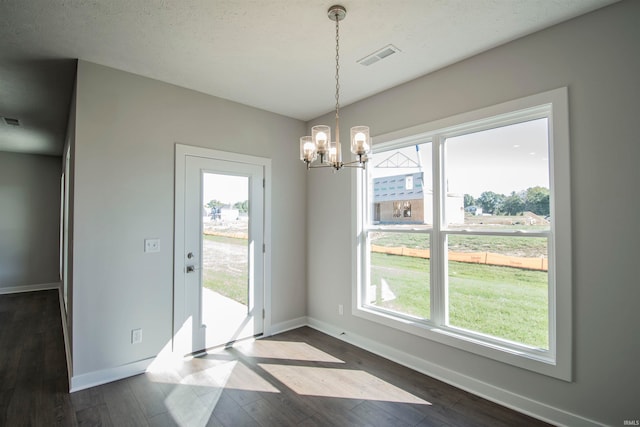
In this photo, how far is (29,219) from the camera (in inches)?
247

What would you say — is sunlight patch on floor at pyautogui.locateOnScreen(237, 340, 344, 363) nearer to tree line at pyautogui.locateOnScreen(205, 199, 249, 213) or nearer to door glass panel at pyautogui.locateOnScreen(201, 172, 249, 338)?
door glass panel at pyautogui.locateOnScreen(201, 172, 249, 338)

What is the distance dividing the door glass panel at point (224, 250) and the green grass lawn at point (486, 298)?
185 centimetres

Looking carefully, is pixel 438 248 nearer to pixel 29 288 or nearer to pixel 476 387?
pixel 476 387

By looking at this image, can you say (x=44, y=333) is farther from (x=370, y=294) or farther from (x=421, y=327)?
(x=421, y=327)

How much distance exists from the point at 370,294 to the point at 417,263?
75cm

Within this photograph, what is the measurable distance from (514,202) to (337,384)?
86.4 inches

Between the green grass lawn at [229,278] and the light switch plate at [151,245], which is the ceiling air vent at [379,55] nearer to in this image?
the green grass lawn at [229,278]

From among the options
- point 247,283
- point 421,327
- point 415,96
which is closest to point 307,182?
point 247,283

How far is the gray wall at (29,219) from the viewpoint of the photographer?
6082 mm

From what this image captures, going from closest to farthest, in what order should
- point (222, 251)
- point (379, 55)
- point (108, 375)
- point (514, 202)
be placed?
point (514, 202)
point (379, 55)
point (108, 375)
point (222, 251)

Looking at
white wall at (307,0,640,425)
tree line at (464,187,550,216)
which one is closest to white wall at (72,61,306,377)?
tree line at (464,187,550,216)

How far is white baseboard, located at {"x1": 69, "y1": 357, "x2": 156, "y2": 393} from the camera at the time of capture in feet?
8.60

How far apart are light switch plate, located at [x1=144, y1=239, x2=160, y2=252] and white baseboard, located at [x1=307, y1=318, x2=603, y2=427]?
2.39 m

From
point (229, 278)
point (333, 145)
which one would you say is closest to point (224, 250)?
point (229, 278)
